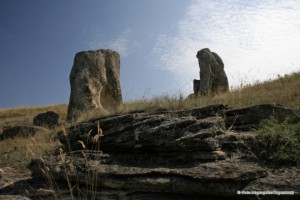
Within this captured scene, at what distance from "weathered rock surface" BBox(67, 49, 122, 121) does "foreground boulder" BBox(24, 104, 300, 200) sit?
27.4 ft

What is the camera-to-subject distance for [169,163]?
238 inches

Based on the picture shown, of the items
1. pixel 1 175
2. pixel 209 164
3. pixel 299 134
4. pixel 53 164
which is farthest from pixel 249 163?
pixel 1 175

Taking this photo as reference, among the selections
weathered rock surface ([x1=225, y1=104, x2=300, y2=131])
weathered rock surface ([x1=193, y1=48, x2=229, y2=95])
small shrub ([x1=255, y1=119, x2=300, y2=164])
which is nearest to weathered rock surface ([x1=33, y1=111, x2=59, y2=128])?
weathered rock surface ([x1=193, y1=48, x2=229, y2=95])

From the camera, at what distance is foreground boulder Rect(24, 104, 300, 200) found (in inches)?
204

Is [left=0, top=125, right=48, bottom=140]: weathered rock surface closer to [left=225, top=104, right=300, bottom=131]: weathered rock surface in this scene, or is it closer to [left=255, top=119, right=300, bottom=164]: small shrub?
[left=225, top=104, right=300, bottom=131]: weathered rock surface

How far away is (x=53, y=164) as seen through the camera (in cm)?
634

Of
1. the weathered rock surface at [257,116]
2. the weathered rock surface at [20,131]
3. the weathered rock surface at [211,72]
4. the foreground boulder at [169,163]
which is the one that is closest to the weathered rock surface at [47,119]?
the weathered rock surface at [20,131]

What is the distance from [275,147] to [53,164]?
141 inches

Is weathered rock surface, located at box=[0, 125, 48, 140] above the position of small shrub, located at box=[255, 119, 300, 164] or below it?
above

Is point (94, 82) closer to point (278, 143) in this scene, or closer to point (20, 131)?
point (20, 131)

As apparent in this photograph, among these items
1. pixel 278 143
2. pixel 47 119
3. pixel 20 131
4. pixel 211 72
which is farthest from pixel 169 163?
pixel 47 119

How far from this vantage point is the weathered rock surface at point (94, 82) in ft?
52.3

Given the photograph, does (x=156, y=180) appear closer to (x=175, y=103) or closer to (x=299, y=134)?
(x=299, y=134)

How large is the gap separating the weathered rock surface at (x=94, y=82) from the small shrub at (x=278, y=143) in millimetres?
9639
